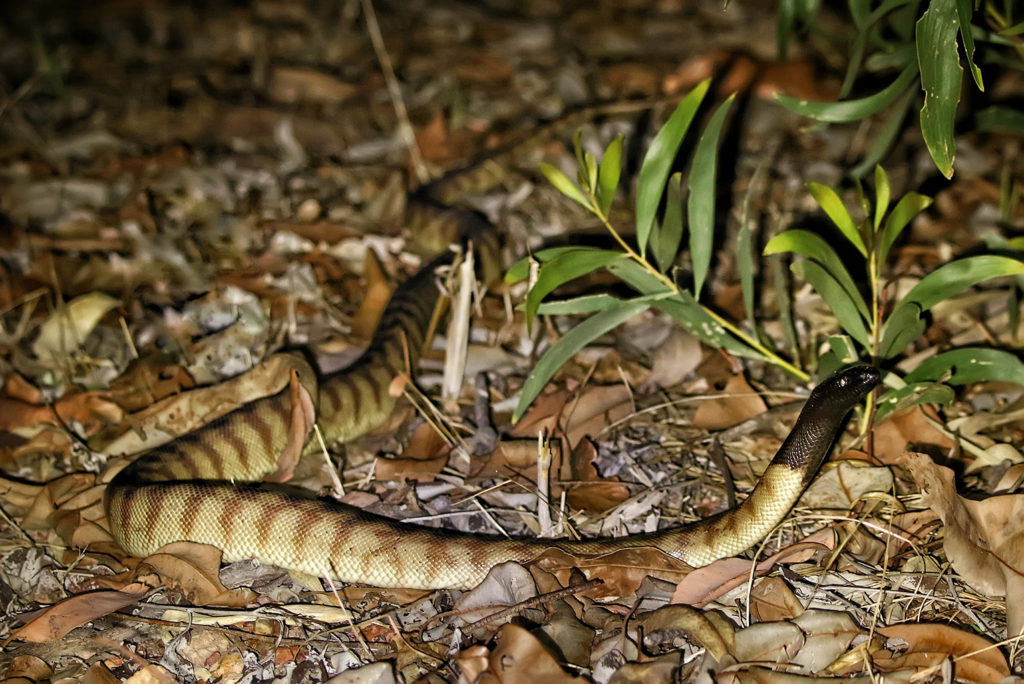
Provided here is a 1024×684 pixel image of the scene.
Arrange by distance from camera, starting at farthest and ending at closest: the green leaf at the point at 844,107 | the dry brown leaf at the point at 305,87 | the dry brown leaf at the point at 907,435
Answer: the dry brown leaf at the point at 305,87
the dry brown leaf at the point at 907,435
the green leaf at the point at 844,107

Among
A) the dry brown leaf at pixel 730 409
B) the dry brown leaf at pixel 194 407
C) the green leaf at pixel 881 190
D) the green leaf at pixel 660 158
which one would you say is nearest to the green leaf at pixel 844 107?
the green leaf at pixel 881 190

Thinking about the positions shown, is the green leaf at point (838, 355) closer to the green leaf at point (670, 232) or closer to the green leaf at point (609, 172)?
the green leaf at point (670, 232)

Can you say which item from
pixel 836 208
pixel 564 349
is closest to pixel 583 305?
pixel 564 349

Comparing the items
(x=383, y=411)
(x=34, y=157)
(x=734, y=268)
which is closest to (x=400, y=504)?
(x=383, y=411)

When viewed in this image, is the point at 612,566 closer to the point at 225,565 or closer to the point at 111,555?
the point at 225,565

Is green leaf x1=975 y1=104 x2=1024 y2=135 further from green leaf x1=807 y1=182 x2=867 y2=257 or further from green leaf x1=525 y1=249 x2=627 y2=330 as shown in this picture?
green leaf x1=525 y1=249 x2=627 y2=330

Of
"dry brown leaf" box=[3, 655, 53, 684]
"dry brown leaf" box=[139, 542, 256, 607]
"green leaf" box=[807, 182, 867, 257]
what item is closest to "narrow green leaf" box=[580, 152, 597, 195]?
"green leaf" box=[807, 182, 867, 257]
